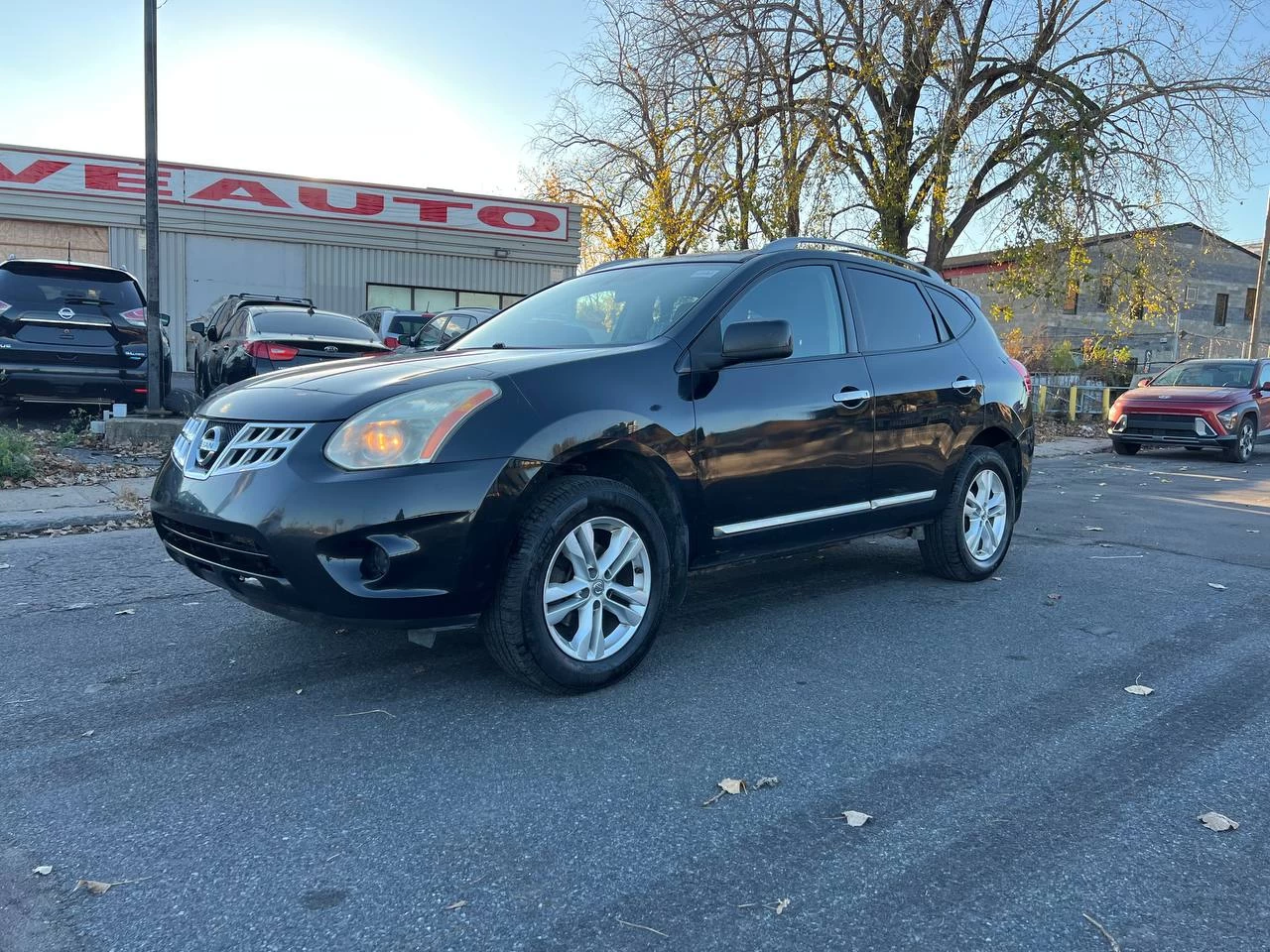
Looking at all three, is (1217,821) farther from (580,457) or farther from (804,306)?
(804,306)

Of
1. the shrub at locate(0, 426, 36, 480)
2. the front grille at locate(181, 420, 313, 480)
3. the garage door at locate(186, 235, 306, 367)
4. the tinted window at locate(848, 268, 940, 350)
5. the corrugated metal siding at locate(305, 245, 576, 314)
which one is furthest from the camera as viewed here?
the corrugated metal siding at locate(305, 245, 576, 314)

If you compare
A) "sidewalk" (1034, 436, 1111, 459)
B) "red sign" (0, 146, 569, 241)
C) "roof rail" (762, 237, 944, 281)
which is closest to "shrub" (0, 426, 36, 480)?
"roof rail" (762, 237, 944, 281)

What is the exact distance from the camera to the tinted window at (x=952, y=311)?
5613 mm

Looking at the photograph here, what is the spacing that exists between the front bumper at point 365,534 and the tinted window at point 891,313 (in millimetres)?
2384

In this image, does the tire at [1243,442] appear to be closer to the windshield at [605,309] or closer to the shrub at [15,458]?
the windshield at [605,309]

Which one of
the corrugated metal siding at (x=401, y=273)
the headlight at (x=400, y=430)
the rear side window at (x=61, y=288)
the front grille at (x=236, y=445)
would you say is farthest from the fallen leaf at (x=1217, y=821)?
the corrugated metal siding at (x=401, y=273)

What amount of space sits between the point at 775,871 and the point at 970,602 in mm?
3129

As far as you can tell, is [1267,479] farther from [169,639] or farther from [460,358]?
[169,639]

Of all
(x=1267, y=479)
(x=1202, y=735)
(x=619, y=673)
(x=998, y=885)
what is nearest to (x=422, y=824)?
(x=619, y=673)

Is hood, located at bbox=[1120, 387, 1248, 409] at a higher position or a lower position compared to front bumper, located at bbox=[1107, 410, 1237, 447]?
higher

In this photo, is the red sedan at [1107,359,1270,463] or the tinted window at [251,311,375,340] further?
the red sedan at [1107,359,1270,463]

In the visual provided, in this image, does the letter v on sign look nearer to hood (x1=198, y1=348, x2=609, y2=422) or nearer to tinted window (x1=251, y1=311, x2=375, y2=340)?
tinted window (x1=251, y1=311, x2=375, y2=340)

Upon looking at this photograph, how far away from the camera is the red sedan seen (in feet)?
47.1

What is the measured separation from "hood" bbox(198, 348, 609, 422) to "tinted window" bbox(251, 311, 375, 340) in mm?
6231
